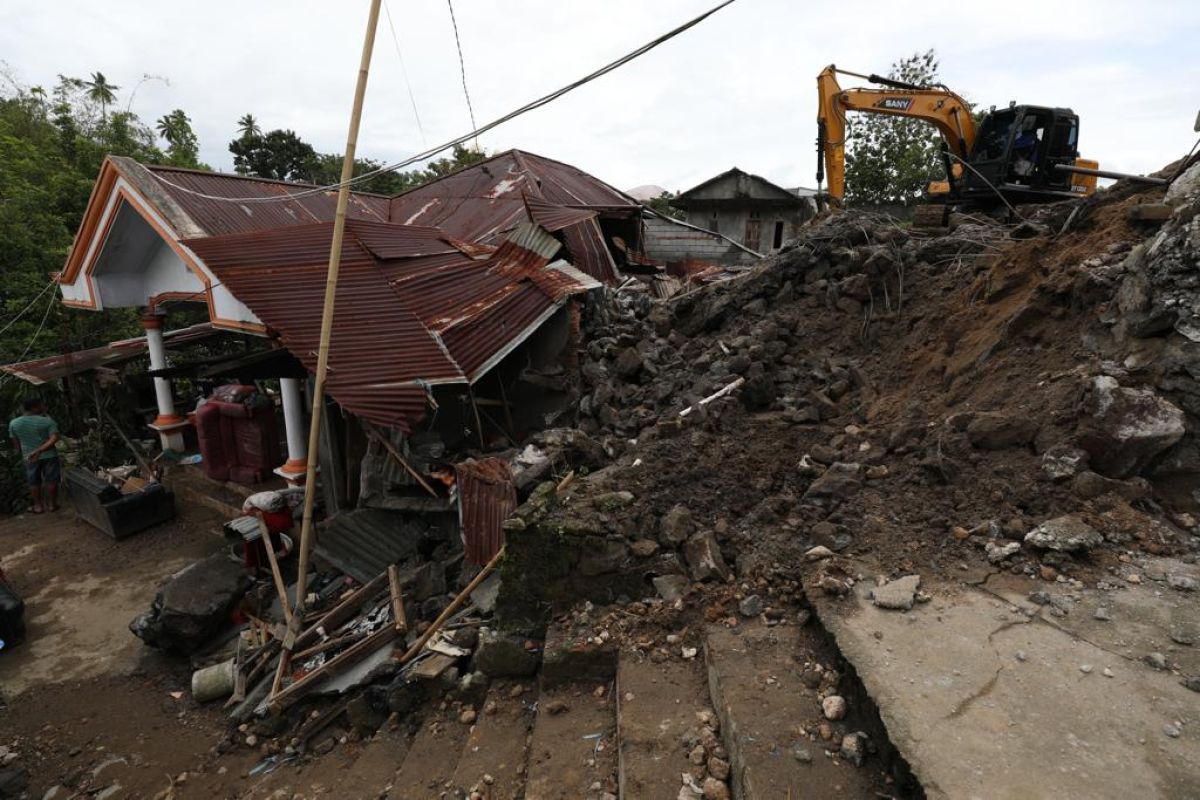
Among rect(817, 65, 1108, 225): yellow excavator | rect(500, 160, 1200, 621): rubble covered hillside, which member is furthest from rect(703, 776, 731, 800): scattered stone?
rect(817, 65, 1108, 225): yellow excavator

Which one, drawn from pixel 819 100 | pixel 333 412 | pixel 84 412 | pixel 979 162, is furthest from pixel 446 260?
pixel 84 412

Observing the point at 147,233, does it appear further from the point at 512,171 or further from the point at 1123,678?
the point at 1123,678

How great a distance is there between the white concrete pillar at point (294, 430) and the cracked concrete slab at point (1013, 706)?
700 cm

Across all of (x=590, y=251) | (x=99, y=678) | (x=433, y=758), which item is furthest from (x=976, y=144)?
(x=99, y=678)

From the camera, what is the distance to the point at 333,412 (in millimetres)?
6949

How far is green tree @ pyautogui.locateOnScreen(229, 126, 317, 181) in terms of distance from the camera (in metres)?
37.4

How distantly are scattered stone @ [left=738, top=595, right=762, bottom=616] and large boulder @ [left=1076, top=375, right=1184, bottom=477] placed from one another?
2.19m

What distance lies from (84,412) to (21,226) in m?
4.03

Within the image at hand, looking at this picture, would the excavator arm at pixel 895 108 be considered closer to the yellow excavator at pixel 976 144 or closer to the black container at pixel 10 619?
the yellow excavator at pixel 976 144

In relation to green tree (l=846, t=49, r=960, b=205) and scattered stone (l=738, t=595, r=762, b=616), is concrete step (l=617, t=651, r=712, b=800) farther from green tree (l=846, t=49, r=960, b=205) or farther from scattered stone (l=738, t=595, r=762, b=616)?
green tree (l=846, t=49, r=960, b=205)

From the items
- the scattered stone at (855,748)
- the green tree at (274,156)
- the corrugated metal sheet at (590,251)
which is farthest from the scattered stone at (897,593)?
the green tree at (274,156)

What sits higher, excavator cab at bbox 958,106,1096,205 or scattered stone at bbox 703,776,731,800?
excavator cab at bbox 958,106,1096,205

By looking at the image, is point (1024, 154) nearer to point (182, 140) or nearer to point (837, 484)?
point (837, 484)

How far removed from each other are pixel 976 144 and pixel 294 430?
11046 mm
